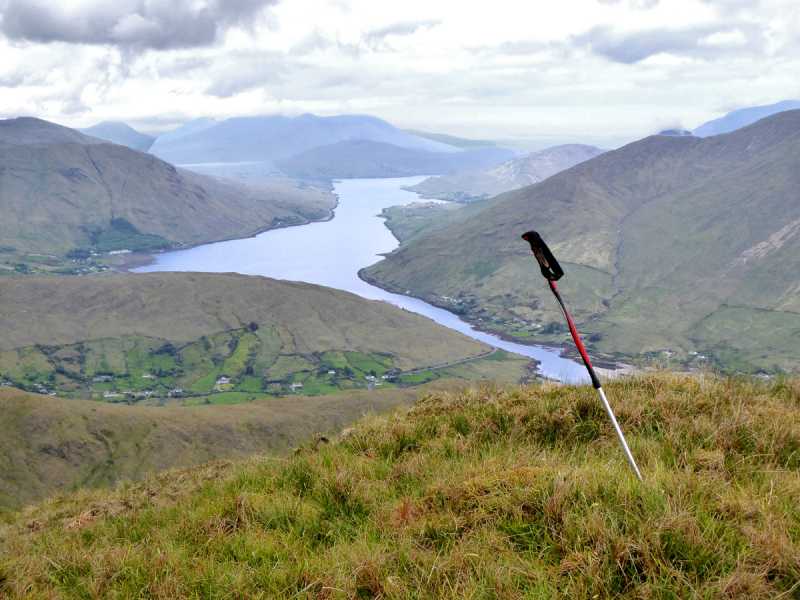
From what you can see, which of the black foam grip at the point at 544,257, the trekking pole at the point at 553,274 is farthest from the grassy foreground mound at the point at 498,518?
the black foam grip at the point at 544,257

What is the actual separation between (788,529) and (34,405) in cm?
Result: 12608

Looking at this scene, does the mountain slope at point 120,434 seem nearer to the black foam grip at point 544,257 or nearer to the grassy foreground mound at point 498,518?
the grassy foreground mound at point 498,518

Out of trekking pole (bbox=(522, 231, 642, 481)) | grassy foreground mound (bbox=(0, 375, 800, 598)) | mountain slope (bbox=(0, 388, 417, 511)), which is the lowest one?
mountain slope (bbox=(0, 388, 417, 511))

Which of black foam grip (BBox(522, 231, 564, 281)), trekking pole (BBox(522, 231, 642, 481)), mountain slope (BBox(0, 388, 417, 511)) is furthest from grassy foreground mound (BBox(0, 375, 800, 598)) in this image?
mountain slope (BBox(0, 388, 417, 511))

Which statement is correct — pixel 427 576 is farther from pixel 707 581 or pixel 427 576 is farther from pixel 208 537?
pixel 208 537

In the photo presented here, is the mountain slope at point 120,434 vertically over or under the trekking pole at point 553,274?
under

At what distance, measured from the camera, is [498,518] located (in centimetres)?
640

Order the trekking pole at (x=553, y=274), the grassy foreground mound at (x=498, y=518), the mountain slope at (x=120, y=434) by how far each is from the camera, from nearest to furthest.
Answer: the grassy foreground mound at (x=498, y=518) → the trekking pole at (x=553, y=274) → the mountain slope at (x=120, y=434)

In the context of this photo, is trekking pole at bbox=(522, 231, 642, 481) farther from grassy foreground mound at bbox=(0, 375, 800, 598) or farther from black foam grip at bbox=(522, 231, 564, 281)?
grassy foreground mound at bbox=(0, 375, 800, 598)

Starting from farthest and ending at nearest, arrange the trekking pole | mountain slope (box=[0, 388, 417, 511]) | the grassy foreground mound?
mountain slope (box=[0, 388, 417, 511]) → the trekking pole → the grassy foreground mound

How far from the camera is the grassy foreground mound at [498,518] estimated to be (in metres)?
5.28

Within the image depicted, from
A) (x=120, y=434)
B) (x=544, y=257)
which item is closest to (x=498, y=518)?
(x=544, y=257)

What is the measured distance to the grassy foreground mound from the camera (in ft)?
17.3

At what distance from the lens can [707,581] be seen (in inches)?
194
